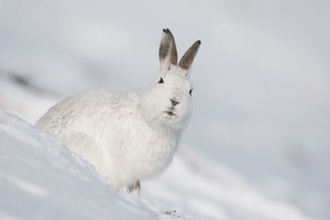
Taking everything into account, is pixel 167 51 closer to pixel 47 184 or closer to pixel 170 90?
pixel 170 90

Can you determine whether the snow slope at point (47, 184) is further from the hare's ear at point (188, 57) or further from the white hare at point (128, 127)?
the hare's ear at point (188, 57)

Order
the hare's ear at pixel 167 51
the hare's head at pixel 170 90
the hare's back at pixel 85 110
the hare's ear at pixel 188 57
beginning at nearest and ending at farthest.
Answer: the hare's head at pixel 170 90 < the hare's back at pixel 85 110 < the hare's ear at pixel 167 51 < the hare's ear at pixel 188 57

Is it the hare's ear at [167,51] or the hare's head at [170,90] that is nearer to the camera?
the hare's head at [170,90]

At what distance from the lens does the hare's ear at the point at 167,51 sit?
6312 mm

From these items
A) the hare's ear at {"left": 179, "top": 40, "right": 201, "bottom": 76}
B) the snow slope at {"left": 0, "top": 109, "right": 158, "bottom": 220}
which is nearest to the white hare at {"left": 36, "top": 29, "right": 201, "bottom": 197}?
the hare's ear at {"left": 179, "top": 40, "right": 201, "bottom": 76}

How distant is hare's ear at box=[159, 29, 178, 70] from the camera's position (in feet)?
20.7

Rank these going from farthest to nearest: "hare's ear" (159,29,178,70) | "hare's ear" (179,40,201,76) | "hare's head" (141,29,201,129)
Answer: "hare's ear" (179,40,201,76)
"hare's ear" (159,29,178,70)
"hare's head" (141,29,201,129)

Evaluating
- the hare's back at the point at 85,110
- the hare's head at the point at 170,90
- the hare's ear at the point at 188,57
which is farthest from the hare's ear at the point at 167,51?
the hare's back at the point at 85,110

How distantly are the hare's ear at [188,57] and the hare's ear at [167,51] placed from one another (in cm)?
11

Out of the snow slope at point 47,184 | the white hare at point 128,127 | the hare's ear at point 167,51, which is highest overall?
the hare's ear at point 167,51

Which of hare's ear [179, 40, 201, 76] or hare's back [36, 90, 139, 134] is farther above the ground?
hare's ear [179, 40, 201, 76]

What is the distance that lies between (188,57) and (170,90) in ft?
3.07

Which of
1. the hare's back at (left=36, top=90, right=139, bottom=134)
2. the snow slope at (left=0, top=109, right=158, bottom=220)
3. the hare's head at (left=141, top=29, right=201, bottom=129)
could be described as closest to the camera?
the snow slope at (left=0, top=109, right=158, bottom=220)

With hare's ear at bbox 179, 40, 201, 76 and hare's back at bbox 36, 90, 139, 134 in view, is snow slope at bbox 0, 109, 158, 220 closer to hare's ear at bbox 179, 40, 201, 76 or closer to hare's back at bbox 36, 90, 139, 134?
hare's back at bbox 36, 90, 139, 134
